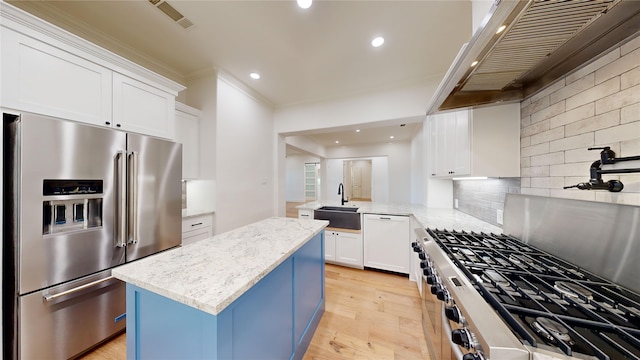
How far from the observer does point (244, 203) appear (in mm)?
Result: 2898

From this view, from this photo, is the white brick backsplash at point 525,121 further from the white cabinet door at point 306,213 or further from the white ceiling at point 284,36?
the white cabinet door at point 306,213

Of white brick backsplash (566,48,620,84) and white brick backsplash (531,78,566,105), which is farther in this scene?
white brick backsplash (531,78,566,105)

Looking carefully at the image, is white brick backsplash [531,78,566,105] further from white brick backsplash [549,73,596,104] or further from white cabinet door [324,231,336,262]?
white cabinet door [324,231,336,262]

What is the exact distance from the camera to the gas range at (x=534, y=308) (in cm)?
47

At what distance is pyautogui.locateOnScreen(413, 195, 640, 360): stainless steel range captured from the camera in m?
0.47

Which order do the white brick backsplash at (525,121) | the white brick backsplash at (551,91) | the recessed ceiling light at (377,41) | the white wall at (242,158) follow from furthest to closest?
the white wall at (242,158), the recessed ceiling light at (377,41), the white brick backsplash at (525,121), the white brick backsplash at (551,91)

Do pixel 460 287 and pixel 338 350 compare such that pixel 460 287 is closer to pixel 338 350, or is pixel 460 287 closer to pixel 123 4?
pixel 338 350

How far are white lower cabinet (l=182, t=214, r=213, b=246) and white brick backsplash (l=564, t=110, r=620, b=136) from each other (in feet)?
10.3

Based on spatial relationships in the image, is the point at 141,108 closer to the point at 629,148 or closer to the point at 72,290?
the point at 72,290

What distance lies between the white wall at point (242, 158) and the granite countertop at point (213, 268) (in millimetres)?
1335

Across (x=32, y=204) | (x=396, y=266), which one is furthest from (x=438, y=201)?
(x=32, y=204)

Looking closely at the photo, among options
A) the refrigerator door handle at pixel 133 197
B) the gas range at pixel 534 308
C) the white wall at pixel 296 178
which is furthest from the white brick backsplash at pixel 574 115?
the white wall at pixel 296 178

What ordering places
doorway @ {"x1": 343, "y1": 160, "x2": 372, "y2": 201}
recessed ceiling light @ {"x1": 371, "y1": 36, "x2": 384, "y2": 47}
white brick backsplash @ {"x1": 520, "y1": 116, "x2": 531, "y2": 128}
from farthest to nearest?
doorway @ {"x1": 343, "y1": 160, "x2": 372, "y2": 201}
recessed ceiling light @ {"x1": 371, "y1": 36, "x2": 384, "y2": 47}
white brick backsplash @ {"x1": 520, "y1": 116, "x2": 531, "y2": 128}

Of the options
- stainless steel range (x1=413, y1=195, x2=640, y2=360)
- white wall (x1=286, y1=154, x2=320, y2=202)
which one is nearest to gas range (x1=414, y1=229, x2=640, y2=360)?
stainless steel range (x1=413, y1=195, x2=640, y2=360)
